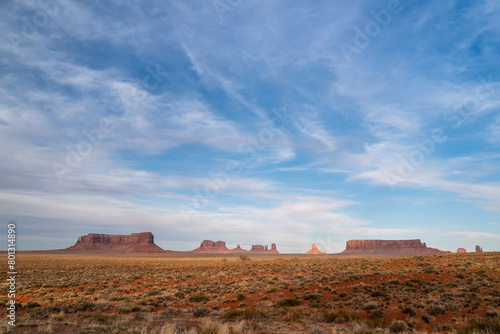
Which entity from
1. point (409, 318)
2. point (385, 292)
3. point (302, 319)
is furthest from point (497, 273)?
point (302, 319)

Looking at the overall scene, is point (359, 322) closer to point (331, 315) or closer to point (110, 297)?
point (331, 315)

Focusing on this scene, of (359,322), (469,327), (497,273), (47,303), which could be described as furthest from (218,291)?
(497,273)

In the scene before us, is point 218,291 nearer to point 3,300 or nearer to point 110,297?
point 110,297

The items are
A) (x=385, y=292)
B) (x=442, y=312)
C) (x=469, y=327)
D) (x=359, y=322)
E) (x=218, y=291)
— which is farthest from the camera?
(x=218, y=291)

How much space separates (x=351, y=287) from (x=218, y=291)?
10835mm

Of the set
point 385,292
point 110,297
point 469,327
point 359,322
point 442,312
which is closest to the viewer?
point 469,327

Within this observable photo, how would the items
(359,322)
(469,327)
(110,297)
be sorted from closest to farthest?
1. (469,327)
2. (359,322)
3. (110,297)

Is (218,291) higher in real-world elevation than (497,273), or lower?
lower

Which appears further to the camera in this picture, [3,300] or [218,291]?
[218,291]

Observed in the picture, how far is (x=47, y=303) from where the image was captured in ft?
66.7

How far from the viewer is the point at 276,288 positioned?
23344 mm

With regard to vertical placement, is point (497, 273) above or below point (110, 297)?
above

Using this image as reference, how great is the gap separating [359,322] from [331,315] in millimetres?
1716

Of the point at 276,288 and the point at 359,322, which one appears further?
the point at 276,288
